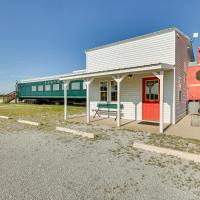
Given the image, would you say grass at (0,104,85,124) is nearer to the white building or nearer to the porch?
the porch

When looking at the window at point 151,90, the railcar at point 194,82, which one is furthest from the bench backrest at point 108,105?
the railcar at point 194,82

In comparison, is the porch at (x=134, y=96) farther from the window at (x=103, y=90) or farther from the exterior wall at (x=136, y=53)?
the exterior wall at (x=136, y=53)

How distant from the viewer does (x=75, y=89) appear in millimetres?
21766

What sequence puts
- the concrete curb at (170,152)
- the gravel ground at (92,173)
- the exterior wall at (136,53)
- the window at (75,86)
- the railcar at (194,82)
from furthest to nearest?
1. the window at (75,86)
2. the railcar at (194,82)
3. the exterior wall at (136,53)
4. the concrete curb at (170,152)
5. the gravel ground at (92,173)

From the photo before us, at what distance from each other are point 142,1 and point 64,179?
16746 mm

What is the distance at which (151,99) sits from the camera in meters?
10.1

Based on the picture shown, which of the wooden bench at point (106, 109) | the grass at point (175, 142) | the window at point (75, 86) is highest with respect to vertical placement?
the window at point (75, 86)

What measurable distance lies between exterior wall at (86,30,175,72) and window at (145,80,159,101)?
1.12m

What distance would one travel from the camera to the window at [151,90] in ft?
32.3

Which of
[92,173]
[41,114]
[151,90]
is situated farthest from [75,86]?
[92,173]

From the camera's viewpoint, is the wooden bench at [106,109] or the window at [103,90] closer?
the wooden bench at [106,109]

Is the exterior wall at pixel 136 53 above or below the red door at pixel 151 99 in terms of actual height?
above

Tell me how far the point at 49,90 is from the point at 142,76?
1844cm

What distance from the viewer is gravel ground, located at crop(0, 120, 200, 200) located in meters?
2.90
